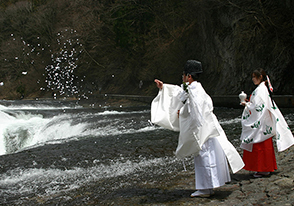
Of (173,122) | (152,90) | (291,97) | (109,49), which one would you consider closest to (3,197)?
(173,122)

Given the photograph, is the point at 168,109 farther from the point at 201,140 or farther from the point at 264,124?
the point at 264,124

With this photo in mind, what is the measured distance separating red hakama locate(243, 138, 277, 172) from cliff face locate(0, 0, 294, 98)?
1097 centimetres

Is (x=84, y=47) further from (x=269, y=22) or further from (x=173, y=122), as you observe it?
(x=173, y=122)

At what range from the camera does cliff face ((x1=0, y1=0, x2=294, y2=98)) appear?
1565 centimetres

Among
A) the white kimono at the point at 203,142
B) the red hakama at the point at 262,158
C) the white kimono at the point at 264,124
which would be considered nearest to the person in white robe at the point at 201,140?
the white kimono at the point at 203,142

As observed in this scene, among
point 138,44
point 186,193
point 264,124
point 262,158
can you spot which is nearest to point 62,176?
point 186,193

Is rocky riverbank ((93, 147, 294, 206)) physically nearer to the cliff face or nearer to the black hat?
the black hat

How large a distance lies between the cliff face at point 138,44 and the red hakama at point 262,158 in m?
11.0

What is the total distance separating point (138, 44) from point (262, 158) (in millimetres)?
27225

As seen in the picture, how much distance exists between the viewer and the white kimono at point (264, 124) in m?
4.84

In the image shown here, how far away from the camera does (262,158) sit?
4.75 metres

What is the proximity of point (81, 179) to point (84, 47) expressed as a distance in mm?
30594

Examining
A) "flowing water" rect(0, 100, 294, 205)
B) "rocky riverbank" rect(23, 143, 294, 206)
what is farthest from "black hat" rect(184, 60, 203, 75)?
"flowing water" rect(0, 100, 294, 205)

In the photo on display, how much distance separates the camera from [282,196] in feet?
12.5
